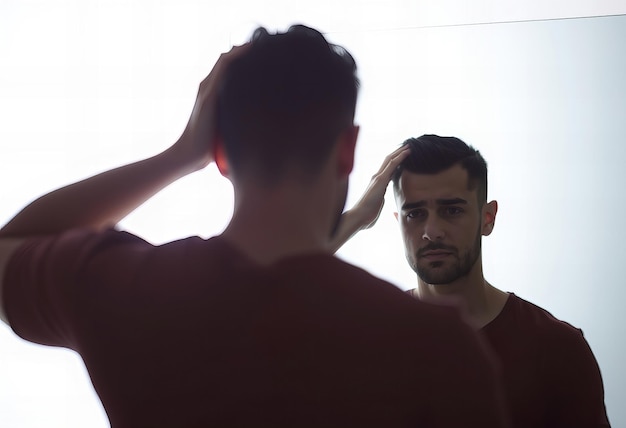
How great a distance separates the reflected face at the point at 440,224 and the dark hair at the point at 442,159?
0.05 ft

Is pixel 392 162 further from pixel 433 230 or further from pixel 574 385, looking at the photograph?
pixel 574 385

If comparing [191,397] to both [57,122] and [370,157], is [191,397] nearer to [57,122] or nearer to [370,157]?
[370,157]

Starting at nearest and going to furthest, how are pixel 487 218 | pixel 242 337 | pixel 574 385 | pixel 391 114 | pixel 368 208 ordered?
1. pixel 242 337
2. pixel 574 385
3. pixel 368 208
4. pixel 487 218
5. pixel 391 114

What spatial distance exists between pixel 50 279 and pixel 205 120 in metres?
0.18

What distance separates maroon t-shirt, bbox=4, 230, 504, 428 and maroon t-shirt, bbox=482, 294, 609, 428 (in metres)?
0.78

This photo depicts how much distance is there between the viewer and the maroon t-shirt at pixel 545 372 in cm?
108

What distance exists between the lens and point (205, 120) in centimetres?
49

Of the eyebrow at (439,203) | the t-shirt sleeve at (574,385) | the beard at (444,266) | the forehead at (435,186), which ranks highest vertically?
the forehead at (435,186)

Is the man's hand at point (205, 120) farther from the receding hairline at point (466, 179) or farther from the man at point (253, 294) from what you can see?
the receding hairline at point (466, 179)

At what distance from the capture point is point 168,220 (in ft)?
6.50

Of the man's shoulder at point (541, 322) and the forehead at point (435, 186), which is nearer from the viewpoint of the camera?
the man's shoulder at point (541, 322)

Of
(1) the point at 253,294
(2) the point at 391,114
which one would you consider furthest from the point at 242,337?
(2) the point at 391,114

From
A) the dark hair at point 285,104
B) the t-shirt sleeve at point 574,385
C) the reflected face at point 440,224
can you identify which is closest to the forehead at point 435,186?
the reflected face at point 440,224

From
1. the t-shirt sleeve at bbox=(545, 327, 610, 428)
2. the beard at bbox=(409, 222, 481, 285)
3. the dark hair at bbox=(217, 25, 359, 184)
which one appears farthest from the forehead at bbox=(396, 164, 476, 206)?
the dark hair at bbox=(217, 25, 359, 184)
